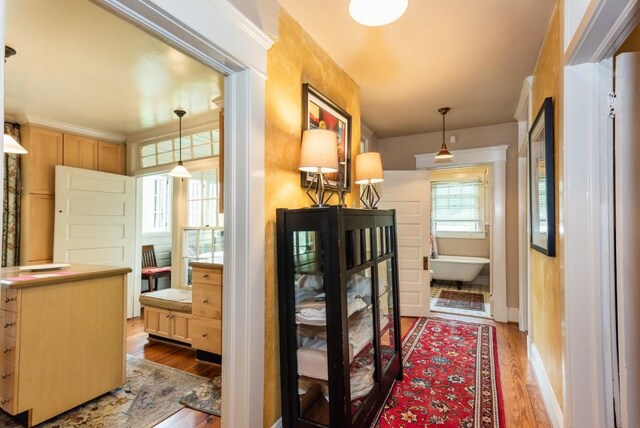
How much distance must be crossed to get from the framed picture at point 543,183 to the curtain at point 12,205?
202 inches

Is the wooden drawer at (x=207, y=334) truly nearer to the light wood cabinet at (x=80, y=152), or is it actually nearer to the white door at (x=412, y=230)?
the white door at (x=412, y=230)

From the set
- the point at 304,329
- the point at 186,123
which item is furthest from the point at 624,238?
the point at 186,123

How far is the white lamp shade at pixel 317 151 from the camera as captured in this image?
1.79 m

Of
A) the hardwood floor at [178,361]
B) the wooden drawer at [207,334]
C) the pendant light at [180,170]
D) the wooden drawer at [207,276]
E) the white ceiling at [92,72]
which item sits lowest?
the hardwood floor at [178,361]

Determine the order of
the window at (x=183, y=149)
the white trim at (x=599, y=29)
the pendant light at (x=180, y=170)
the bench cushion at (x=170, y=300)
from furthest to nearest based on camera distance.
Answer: the window at (x=183, y=149)
the pendant light at (x=180, y=170)
the bench cushion at (x=170, y=300)
the white trim at (x=599, y=29)

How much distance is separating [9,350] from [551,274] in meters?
3.48

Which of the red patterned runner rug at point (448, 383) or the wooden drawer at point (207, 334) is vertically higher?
the wooden drawer at point (207, 334)

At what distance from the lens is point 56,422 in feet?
6.90

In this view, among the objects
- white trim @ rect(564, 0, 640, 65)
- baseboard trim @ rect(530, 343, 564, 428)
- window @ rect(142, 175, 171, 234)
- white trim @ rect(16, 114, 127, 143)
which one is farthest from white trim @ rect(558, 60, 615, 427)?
window @ rect(142, 175, 171, 234)

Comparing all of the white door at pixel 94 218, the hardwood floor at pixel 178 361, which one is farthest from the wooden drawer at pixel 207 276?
the white door at pixel 94 218

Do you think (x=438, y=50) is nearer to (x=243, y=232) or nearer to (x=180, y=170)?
(x=243, y=232)

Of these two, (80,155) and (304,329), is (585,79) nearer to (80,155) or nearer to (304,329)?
(304,329)

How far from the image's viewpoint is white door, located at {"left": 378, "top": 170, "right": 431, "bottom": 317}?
4164 mm

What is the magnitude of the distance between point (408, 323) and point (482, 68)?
2877mm
